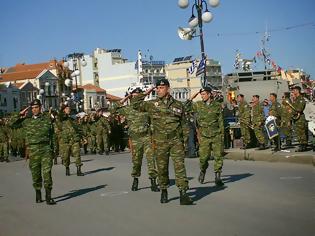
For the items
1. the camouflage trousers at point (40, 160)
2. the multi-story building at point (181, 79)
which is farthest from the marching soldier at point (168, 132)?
the multi-story building at point (181, 79)

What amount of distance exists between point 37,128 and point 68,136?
15.9 ft

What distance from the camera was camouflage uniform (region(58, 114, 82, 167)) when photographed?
45.1ft

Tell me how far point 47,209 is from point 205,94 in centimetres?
400

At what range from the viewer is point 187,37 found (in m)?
18.6

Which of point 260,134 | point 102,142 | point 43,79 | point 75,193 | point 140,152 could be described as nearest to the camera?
point 140,152

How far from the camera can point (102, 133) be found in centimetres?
2258

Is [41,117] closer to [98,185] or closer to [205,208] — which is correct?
[98,185]

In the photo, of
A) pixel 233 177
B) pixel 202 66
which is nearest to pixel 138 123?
pixel 233 177

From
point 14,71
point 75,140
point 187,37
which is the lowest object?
point 75,140

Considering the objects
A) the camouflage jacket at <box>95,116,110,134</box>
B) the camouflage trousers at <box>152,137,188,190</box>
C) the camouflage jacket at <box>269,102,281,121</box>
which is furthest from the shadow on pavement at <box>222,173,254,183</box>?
the camouflage jacket at <box>95,116,110,134</box>

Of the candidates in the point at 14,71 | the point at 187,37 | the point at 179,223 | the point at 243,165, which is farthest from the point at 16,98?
the point at 179,223

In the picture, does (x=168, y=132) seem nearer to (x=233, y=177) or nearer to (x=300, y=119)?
(x=233, y=177)

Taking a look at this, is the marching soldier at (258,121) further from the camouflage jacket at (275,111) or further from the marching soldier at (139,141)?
the marching soldier at (139,141)

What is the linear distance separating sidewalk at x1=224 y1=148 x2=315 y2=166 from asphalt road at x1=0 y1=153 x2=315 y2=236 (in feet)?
1.83
